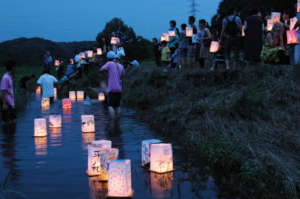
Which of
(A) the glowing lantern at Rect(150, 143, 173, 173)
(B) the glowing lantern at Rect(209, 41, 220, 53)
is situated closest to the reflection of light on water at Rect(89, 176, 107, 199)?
(A) the glowing lantern at Rect(150, 143, 173, 173)

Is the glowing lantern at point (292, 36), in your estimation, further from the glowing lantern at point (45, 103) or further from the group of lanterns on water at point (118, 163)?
the glowing lantern at point (45, 103)

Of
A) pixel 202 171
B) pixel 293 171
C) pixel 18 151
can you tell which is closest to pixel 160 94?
pixel 18 151

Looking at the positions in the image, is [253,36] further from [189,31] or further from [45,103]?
[45,103]

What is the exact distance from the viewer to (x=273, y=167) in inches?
243

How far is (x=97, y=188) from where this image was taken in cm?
635

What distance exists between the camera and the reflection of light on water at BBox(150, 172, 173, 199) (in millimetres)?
Result: 6039

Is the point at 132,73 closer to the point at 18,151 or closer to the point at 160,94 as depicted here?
the point at 160,94

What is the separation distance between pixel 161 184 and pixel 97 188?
2.76 feet

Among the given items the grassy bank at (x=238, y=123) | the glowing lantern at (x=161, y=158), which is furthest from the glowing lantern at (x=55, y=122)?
the glowing lantern at (x=161, y=158)

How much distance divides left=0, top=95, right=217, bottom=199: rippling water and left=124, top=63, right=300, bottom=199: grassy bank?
0.46 metres

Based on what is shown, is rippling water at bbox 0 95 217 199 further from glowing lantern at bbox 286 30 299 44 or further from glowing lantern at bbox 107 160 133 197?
glowing lantern at bbox 286 30 299 44

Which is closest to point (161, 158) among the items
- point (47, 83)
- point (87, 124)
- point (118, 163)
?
point (118, 163)

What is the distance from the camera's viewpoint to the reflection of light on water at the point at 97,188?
598 centimetres

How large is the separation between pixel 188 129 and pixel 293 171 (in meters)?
4.06
